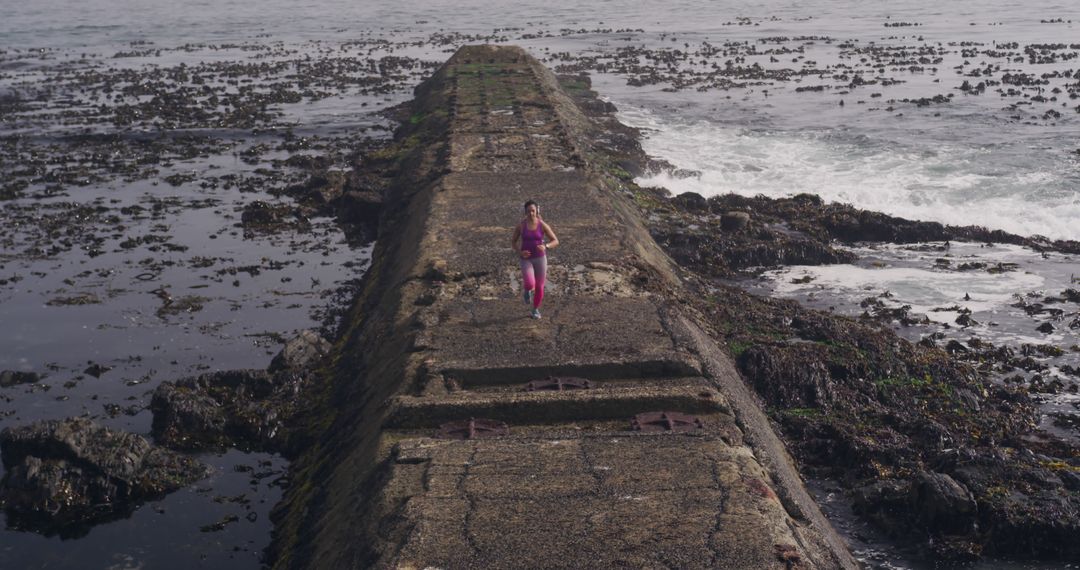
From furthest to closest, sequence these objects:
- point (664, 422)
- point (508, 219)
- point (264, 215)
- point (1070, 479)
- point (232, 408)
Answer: point (264, 215) → point (508, 219) → point (232, 408) → point (1070, 479) → point (664, 422)

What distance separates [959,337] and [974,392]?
120 inches

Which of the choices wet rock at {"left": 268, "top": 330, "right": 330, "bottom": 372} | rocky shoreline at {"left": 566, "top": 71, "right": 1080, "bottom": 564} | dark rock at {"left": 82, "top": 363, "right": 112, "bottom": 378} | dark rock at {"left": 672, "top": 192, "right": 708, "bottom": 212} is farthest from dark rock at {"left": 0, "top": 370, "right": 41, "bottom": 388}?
dark rock at {"left": 672, "top": 192, "right": 708, "bottom": 212}

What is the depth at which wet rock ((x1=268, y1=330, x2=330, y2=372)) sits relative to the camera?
17156 millimetres

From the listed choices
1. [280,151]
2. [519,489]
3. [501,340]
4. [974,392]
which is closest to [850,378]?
[974,392]

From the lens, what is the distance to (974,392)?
15.9 metres

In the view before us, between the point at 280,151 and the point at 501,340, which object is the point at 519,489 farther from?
the point at 280,151

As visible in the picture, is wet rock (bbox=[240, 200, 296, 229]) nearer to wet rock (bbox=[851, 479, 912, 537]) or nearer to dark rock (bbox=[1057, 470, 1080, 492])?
wet rock (bbox=[851, 479, 912, 537])

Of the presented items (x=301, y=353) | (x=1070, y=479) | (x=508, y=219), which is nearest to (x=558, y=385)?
(x=301, y=353)

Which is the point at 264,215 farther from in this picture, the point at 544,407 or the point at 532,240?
the point at 544,407

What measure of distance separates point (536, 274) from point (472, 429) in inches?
143

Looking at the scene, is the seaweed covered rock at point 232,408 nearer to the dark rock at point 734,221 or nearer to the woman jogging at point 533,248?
the woman jogging at point 533,248

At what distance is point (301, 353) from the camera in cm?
1741

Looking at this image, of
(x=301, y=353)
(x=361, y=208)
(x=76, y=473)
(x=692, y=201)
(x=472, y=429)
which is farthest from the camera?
(x=692, y=201)

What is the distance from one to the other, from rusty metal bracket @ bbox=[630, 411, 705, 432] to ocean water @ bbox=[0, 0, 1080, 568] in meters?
2.63
